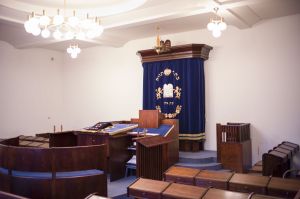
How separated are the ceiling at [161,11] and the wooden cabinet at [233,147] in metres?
2.17

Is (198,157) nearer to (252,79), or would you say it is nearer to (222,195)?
(252,79)

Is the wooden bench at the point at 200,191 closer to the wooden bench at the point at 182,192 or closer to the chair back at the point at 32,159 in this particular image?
the wooden bench at the point at 182,192

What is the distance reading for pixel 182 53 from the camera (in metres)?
6.71

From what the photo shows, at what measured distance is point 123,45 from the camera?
8312 mm

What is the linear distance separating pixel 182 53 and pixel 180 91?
0.87 metres

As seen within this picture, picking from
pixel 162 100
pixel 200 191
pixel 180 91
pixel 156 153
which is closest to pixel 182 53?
pixel 180 91

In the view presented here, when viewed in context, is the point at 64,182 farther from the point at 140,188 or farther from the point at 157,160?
the point at 157,160

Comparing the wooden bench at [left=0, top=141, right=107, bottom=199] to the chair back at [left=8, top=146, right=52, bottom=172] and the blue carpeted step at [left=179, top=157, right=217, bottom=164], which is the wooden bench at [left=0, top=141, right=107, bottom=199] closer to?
the chair back at [left=8, top=146, right=52, bottom=172]

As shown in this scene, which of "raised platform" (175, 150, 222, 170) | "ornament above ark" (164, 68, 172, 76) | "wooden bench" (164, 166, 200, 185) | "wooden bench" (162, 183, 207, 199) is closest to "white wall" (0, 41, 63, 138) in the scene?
"ornament above ark" (164, 68, 172, 76)

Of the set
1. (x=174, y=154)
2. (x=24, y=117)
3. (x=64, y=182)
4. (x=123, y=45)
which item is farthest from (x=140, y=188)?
(x=24, y=117)

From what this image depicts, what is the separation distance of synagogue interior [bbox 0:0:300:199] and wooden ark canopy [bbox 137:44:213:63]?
0.9 inches

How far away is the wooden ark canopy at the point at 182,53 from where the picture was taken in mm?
6527

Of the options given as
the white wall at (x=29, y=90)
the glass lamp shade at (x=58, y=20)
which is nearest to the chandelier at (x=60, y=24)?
the glass lamp shade at (x=58, y=20)

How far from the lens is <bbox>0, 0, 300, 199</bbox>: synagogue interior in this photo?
3592 millimetres
